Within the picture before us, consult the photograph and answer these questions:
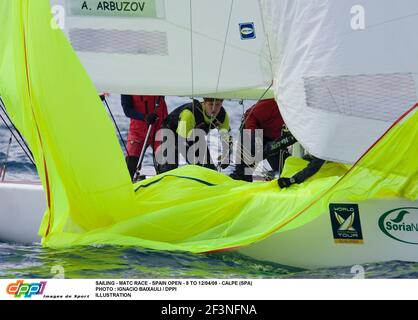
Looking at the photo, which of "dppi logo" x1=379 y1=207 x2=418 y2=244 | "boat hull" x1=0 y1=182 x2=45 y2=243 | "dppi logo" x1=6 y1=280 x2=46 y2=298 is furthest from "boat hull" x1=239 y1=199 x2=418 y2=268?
"boat hull" x1=0 y1=182 x2=45 y2=243

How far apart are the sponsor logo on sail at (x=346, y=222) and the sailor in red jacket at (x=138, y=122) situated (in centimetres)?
207

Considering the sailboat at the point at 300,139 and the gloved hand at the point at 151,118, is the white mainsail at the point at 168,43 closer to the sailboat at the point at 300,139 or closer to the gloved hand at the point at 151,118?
the gloved hand at the point at 151,118

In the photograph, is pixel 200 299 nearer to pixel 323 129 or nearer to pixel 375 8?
pixel 323 129

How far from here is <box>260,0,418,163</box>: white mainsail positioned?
165 inches

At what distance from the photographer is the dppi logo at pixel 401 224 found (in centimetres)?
401

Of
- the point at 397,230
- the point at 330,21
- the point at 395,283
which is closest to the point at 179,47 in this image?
the point at 330,21

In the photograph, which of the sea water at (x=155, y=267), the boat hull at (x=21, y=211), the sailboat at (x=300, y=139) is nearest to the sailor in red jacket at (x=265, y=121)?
the sailboat at (x=300, y=139)

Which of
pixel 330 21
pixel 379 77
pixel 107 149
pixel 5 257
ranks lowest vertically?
pixel 5 257

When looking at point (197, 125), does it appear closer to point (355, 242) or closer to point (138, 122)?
point (138, 122)

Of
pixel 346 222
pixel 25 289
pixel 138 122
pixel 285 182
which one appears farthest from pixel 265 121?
pixel 25 289

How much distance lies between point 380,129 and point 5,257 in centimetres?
203

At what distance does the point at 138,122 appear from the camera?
239 inches

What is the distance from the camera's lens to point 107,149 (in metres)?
4.18

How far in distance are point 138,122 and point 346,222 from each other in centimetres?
241
